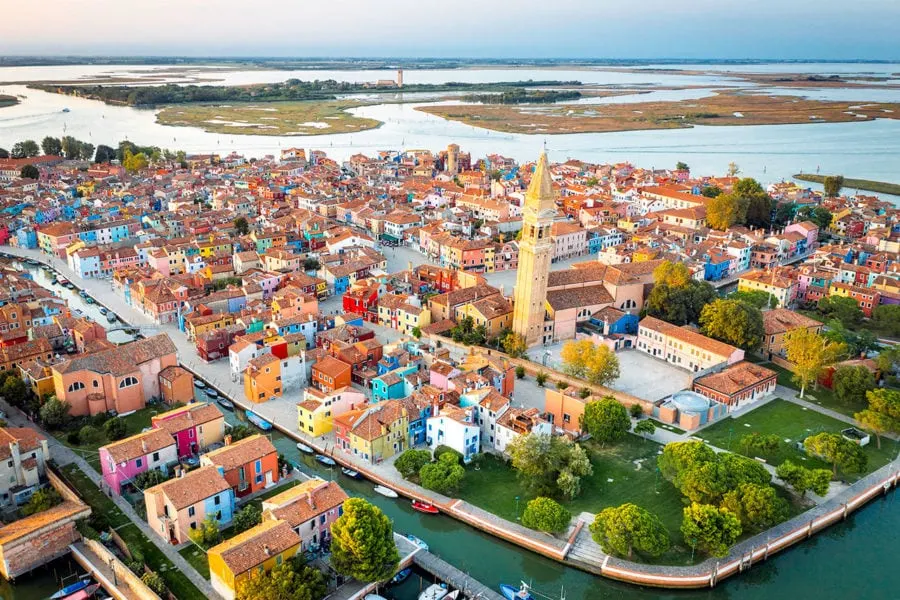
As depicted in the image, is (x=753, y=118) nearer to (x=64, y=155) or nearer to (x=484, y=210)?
(x=484, y=210)

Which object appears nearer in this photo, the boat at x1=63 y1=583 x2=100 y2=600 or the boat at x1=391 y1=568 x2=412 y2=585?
the boat at x1=63 y1=583 x2=100 y2=600

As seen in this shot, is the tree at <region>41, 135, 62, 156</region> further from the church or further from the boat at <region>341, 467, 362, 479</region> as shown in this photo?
the boat at <region>341, 467, 362, 479</region>

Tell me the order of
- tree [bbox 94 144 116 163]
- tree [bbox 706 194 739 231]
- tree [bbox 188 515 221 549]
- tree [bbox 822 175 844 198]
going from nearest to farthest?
1. tree [bbox 188 515 221 549]
2. tree [bbox 706 194 739 231]
3. tree [bbox 822 175 844 198]
4. tree [bbox 94 144 116 163]

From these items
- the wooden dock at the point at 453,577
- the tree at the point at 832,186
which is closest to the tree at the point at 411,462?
the wooden dock at the point at 453,577

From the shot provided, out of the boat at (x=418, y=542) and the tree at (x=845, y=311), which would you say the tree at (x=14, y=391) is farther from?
the tree at (x=845, y=311)

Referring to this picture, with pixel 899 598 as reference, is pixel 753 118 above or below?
above

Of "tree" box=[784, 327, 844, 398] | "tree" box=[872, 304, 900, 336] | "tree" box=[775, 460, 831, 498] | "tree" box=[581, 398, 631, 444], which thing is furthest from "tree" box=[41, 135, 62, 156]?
"tree" box=[775, 460, 831, 498]

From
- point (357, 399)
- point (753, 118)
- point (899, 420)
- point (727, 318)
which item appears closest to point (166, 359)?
point (357, 399)
